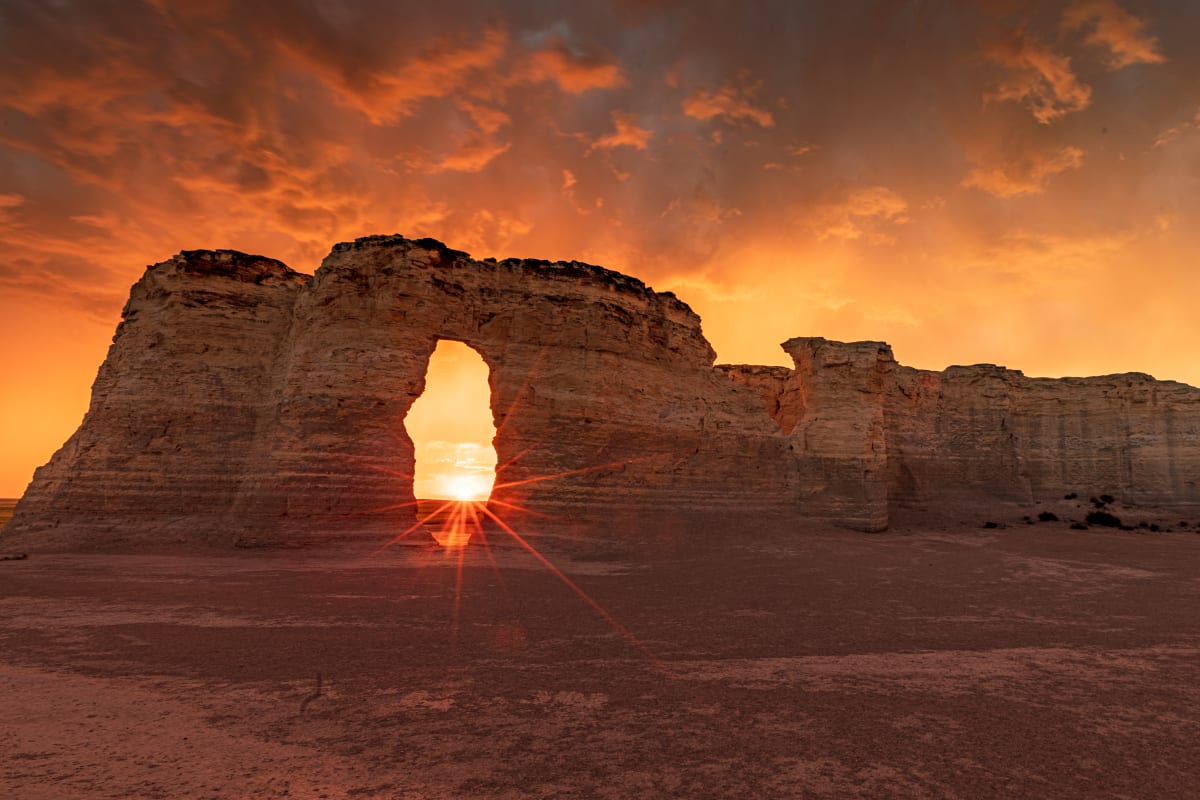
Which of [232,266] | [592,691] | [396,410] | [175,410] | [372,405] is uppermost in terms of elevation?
[232,266]

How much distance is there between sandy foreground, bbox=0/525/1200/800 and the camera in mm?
3643

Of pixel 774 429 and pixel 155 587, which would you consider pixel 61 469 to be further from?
pixel 774 429

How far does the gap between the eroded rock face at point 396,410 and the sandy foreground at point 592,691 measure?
681 centimetres

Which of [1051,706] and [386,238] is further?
[386,238]

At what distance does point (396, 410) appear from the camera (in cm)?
1806

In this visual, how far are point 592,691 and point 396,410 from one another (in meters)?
14.5

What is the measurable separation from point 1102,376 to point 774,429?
1036 inches

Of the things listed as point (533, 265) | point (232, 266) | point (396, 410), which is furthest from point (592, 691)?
point (232, 266)

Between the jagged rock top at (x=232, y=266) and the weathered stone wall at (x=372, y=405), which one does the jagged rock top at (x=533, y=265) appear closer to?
the weathered stone wall at (x=372, y=405)

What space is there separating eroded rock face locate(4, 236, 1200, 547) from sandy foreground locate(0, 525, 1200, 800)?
681 centimetres

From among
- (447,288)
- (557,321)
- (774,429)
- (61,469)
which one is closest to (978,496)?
(774,429)

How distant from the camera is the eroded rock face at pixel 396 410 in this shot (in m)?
17.4

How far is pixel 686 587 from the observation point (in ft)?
36.3

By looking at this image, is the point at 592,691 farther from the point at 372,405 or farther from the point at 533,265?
the point at 533,265
